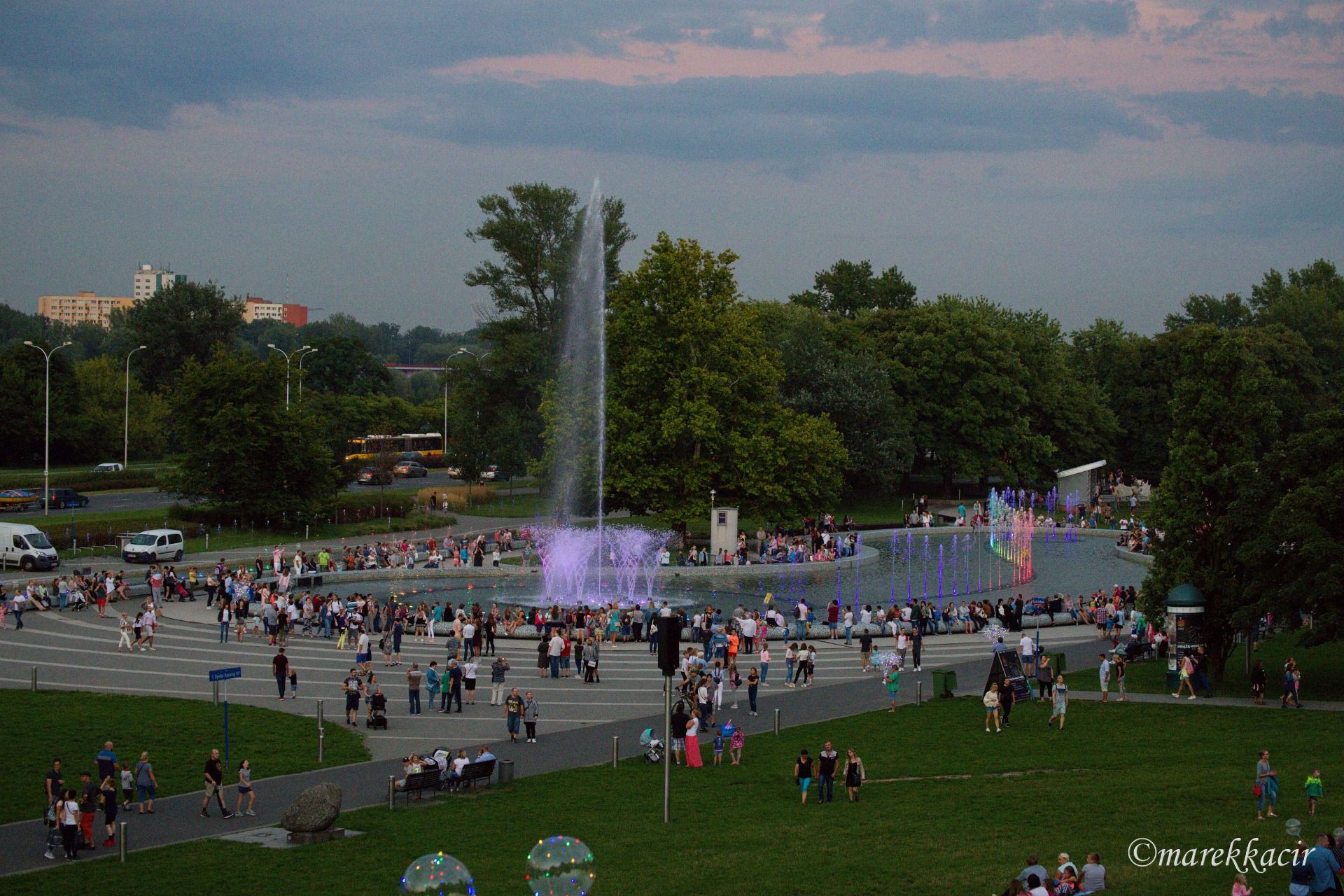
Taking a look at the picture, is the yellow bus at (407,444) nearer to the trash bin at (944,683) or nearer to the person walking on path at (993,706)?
the trash bin at (944,683)

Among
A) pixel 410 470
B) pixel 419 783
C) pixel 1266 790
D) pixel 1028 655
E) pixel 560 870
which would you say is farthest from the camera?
pixel 410 470

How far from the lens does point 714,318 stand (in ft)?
203

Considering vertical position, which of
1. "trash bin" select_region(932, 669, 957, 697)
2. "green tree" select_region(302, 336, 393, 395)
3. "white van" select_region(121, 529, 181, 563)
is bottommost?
"trash bin" select_region(932, 669, 957, 697)

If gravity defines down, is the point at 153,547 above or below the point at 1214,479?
below

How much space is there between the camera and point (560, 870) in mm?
13023

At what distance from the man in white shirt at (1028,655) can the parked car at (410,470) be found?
74482mm

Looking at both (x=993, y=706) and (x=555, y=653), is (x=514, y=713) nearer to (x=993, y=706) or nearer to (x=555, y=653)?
(x=555, y=653)

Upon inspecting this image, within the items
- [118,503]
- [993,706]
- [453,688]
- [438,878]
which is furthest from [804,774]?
[118,503]

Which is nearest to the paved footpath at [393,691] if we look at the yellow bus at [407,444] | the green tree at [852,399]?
the green tree at [852,399]

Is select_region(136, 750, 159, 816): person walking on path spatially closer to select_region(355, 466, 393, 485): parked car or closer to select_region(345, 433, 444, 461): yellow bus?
select_region(355, 466, 393, 485): parked car

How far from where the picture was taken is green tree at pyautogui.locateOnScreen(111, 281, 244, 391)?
4520 inches

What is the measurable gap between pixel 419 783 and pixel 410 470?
278ft

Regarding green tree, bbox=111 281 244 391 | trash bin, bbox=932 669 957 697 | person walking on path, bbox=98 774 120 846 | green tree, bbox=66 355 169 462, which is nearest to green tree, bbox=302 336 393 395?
green tree, bbox=111 281 244 391

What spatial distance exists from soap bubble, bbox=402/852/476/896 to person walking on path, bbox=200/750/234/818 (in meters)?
9.78
